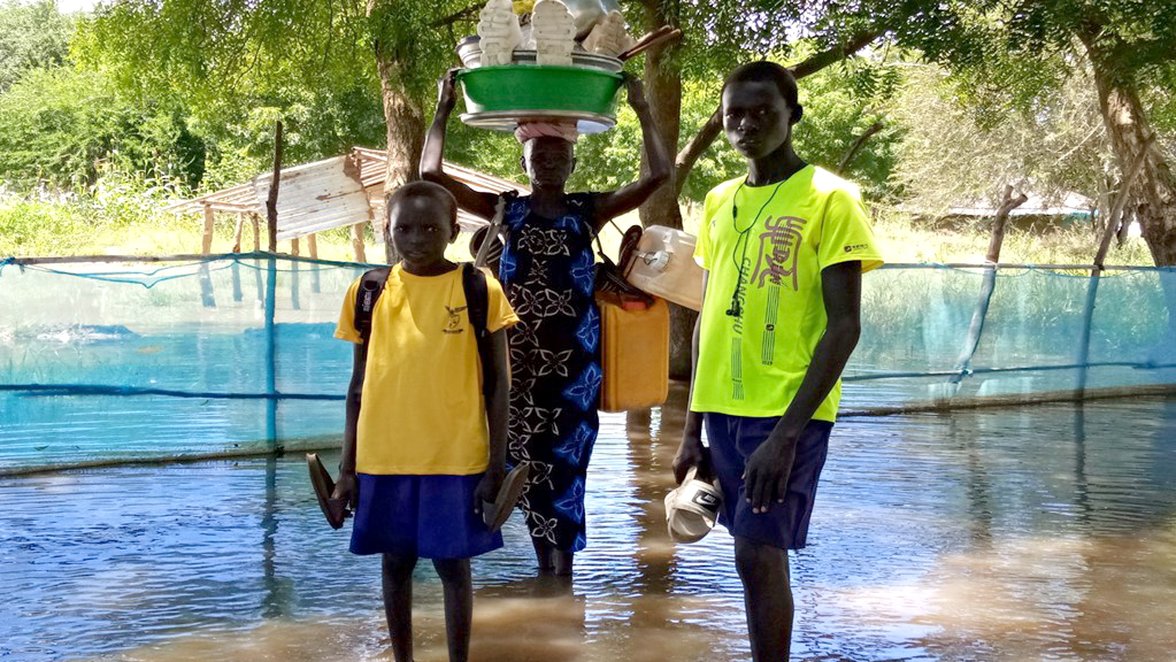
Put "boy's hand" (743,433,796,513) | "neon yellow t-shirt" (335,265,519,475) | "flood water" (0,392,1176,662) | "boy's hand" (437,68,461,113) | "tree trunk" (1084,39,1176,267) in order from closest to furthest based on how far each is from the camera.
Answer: "boy's hand" (743,433,796,513) → "neon yellow t-shirt" (335,265,519,475) → "flood water" (0,392,1176,662) → "boy's hand" (437,68,461,113) → "tree trunk" (1084,39,1176,267)

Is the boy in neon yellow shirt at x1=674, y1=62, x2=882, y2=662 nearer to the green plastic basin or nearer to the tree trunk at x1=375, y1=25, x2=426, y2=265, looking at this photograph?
the green plastic basin

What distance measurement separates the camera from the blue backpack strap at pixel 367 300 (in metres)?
3.62

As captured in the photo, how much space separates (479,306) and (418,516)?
59 cm

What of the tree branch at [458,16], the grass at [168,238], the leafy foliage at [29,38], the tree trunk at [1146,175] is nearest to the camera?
the tree branch at [458,16]

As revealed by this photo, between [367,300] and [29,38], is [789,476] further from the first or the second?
[29,38]

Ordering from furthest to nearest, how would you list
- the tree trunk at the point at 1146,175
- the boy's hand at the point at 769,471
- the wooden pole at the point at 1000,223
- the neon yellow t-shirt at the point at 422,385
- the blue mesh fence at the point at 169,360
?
the tree trunk at the point at 1146,175, the wooden pole at the point at 1000,223, the blue mesh fence at the point at 169,360, the neon yellow t-shirt at the point at 422,385, the boy's hand at the point at 769,471

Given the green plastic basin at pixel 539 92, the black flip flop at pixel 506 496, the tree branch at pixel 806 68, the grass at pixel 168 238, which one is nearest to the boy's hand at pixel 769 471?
the black flip flop at pixel 506 496

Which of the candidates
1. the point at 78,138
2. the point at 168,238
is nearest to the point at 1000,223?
the point at 168,238

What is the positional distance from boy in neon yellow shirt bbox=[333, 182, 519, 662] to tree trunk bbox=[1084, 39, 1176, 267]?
446 inches

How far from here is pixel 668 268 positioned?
4.82 metres

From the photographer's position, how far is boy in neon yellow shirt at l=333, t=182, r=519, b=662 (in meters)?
3.54

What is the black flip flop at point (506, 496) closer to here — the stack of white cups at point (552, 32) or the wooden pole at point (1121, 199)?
the stack of white cups at point (552, 32)

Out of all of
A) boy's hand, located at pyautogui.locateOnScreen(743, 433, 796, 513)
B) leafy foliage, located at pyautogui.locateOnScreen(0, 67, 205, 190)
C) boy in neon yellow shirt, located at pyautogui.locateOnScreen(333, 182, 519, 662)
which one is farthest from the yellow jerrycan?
leafy foliage, located at pyautogui.locateOnScreen(0, 67, 205, 190)

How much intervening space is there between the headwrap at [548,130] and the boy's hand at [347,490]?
1692 mm
